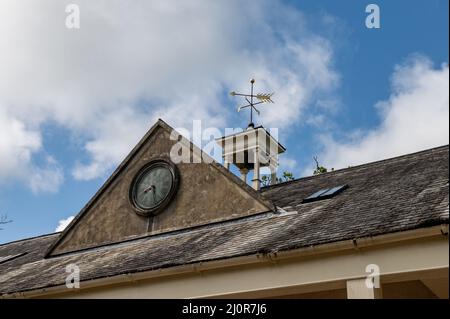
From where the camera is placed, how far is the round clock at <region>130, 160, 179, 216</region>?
1415 cm

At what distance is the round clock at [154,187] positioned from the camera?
14148mm

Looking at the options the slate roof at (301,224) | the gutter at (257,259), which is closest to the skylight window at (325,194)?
the slate roof at (301,224)

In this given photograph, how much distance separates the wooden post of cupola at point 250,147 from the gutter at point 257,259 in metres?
6.55

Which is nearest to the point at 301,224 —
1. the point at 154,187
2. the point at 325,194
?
the point at 325,194

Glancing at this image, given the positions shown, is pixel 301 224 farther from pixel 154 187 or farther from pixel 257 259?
pixel 154 187

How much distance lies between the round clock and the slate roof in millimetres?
780

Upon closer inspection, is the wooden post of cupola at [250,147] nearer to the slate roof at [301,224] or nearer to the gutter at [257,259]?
the slate roof at [301,224]

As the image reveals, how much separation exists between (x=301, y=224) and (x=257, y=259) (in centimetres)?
134

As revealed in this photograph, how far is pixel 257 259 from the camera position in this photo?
962 centimetres

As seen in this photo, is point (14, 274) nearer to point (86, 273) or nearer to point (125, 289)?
point (86, 273)

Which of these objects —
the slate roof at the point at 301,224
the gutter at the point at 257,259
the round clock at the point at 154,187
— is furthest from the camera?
the round clock at the point at 154,187

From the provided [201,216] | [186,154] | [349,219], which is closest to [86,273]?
[201,216]
